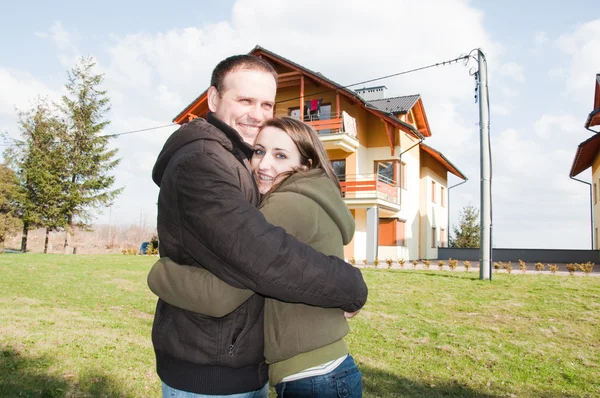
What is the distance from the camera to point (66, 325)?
7238mm

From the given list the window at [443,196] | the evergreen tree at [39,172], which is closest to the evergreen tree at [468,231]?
the window at [443,196]

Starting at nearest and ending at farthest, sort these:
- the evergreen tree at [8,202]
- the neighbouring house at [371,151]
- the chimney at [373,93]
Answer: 1. the neighbouring house at [371,151]
2. the evergreen tree at [8,202]
3. the chimney at [373,93]

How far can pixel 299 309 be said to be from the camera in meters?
1.67

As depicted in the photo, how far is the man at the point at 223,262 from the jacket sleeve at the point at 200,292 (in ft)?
0.11

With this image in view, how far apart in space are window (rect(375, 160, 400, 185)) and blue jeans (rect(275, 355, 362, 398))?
23824 mm

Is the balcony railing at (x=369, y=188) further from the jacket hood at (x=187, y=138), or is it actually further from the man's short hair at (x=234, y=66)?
the jacket hood at (x=187, y=138)

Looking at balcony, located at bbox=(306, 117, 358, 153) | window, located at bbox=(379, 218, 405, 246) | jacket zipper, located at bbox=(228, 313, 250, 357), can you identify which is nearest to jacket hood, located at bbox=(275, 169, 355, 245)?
jacket zipper, located at bbox=(228, 313, 250, 357)

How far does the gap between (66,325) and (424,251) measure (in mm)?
25237

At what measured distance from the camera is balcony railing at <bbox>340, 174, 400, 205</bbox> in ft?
74.4

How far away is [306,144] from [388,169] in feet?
79.5

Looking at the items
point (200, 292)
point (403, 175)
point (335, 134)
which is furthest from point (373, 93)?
point (200, 292)

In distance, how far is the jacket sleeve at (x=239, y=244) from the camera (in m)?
1.43

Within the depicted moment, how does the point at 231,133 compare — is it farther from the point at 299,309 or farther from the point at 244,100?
the point at 299,309

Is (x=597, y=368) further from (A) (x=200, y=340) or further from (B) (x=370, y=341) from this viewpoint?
(A) (x=200, y=340)
